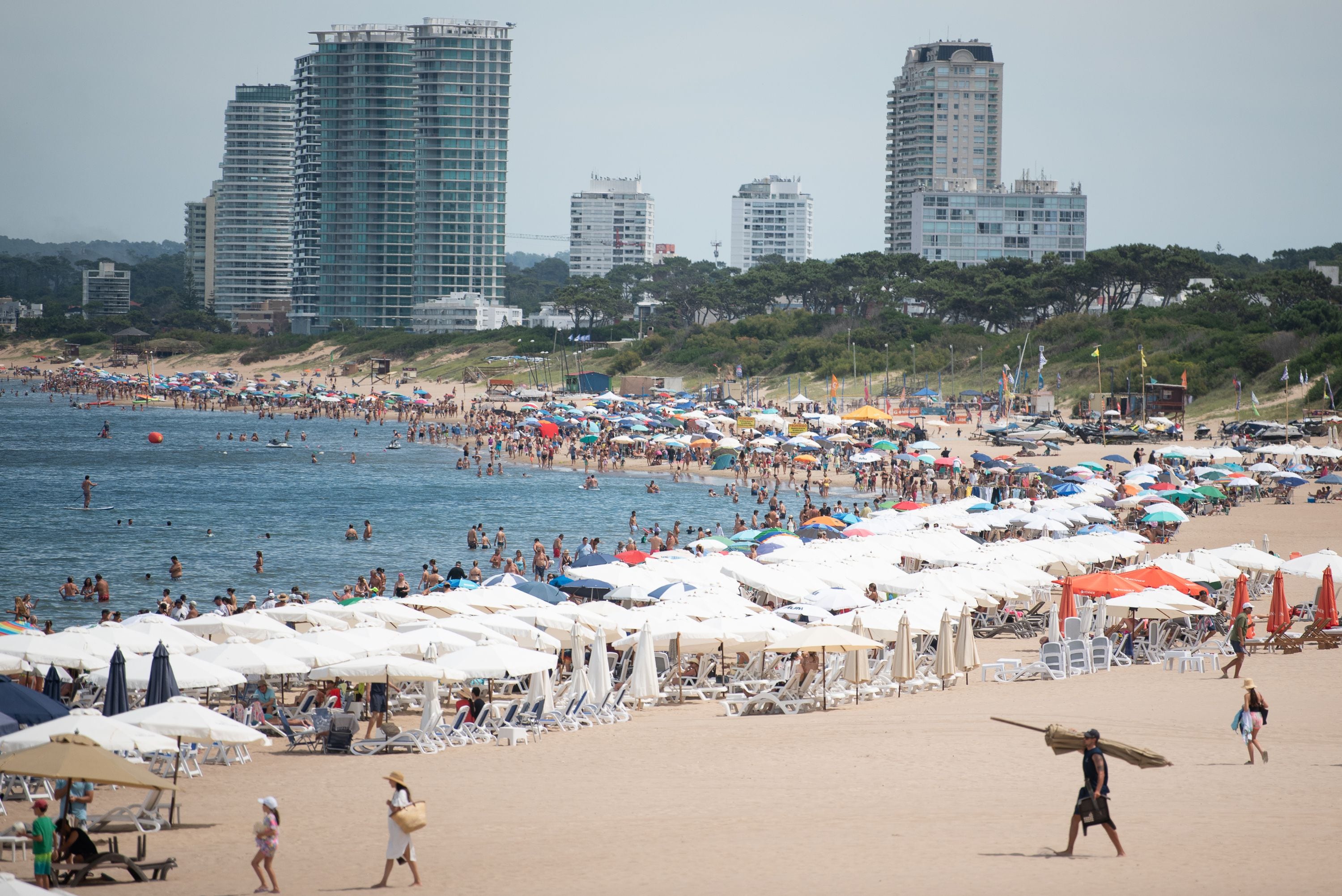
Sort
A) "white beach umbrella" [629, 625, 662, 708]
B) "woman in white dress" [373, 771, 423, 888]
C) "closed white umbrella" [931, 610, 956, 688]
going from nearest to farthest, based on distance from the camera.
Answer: "woman in white dress" [373, 771, 423, 888], "white beach umbrella" [629, 625, 662, 708], "closed white umbrella" [931, 610, 956, 688]

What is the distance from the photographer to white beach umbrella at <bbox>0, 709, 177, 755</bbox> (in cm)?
973

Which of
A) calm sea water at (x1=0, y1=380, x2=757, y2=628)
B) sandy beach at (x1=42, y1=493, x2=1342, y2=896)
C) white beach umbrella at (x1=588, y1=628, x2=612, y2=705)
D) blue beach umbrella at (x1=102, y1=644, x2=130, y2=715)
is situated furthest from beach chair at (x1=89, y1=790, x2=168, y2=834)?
calm sea water at (x1=0, y1=380, x2=757, y2=628)

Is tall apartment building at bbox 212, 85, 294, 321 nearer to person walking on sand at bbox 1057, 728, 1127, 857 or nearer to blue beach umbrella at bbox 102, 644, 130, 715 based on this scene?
blue beach umbrella at bbox 102, 644, 130, 715

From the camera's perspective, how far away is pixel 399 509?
40.3 meters

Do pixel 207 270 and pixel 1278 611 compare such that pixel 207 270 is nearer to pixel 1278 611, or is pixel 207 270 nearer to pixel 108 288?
pixel 108 288

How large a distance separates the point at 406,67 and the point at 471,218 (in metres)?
17.0

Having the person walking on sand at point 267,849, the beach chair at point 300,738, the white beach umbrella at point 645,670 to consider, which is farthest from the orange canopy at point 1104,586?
the person walking on sand at point 267,849

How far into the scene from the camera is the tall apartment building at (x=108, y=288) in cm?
15925

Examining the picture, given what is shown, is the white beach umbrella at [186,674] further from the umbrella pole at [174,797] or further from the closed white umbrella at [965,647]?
the closed white umbrella at [965,647]

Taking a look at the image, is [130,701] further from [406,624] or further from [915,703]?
[915,703]

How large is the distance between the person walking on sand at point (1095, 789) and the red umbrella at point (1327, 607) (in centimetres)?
1058

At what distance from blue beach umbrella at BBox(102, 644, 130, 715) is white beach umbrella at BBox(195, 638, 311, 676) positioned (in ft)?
4.33

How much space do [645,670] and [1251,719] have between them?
657 cm

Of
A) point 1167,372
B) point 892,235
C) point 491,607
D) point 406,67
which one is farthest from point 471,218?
point 491,607
